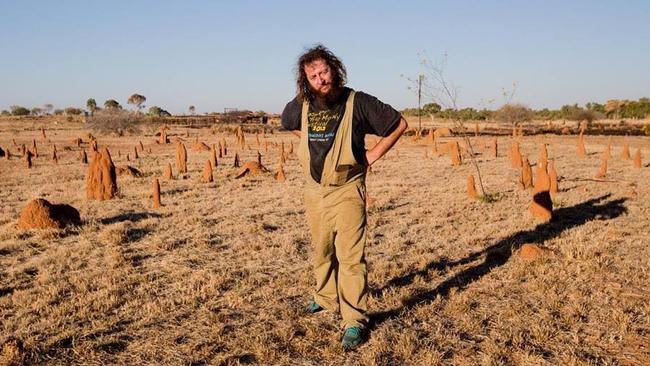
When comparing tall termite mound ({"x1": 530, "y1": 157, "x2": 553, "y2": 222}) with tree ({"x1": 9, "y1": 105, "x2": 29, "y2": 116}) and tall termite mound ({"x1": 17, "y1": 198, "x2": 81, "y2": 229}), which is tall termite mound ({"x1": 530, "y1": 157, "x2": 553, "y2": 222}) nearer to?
tall termite mound ({"x1": 17, "y1": 198, "x2": 81, "y2": 229})

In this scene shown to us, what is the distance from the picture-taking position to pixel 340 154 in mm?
3727

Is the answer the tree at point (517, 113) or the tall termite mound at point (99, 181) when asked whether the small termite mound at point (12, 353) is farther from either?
the tree at point (517, 113)

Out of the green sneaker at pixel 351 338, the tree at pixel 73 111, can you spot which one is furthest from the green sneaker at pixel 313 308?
the tree at pixel 73 111

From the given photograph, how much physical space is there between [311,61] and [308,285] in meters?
2.74

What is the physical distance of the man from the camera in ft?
12.2

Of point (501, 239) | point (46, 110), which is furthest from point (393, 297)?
point (46, 110)

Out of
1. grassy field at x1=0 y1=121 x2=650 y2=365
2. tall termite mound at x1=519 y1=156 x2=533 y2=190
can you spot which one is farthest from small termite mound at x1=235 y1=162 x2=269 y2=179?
tall termite mound at x1=519 y1=156 x2=533 y2=190

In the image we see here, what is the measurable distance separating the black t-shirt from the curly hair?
0.10 m

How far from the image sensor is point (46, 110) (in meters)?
88.4

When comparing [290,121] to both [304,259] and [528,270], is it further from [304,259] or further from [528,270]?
[528,270]

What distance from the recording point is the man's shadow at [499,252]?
197 inches

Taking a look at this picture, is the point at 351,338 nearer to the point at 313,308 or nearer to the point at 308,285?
the point at 313,308

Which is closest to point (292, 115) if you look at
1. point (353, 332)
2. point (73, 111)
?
point (353, 332)

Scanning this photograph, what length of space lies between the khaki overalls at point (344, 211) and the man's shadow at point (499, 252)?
0.54 metres
